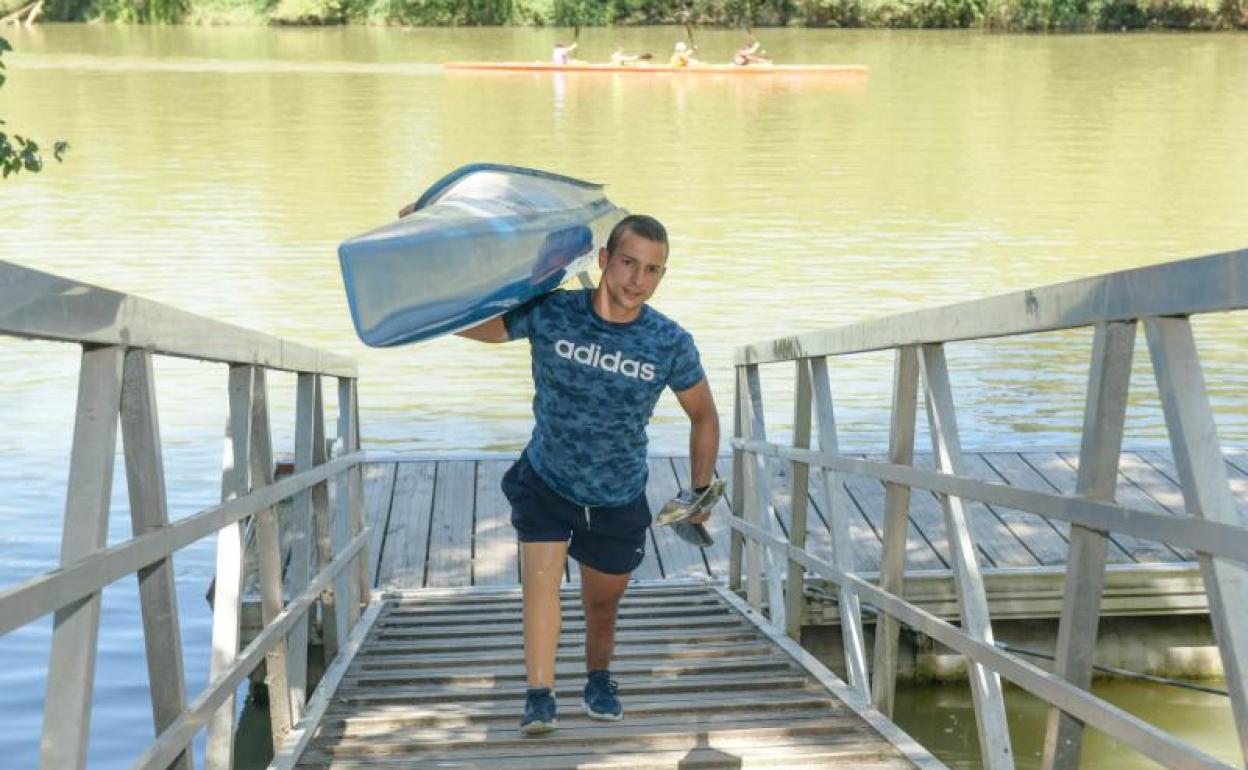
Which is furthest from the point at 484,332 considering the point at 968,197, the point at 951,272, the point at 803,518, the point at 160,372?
the point at 968,197

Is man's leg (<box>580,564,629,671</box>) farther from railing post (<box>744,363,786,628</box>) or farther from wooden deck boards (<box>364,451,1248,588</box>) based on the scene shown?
wooden deck boards (<box>364,451,1248,588</box>)

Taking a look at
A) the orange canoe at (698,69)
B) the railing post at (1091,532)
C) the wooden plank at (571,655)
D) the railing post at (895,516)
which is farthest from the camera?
the orange canoe at (698,69)

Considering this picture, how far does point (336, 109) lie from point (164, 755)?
31.4m

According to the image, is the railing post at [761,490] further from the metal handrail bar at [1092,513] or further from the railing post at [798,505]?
the metal handrail bar at [1092,513]

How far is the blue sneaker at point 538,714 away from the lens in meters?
4.11

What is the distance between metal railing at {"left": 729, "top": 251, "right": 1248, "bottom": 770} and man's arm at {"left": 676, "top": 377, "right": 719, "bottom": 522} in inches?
14.4

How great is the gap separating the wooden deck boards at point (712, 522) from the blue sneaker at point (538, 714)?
269cm

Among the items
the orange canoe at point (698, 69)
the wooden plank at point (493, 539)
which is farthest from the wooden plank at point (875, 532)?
the orange canoe at point (698, 69)

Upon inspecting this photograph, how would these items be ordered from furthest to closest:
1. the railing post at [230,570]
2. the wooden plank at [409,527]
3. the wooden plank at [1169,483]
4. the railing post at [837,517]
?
the wooden plank at [1169,483], the wooden plank at [409,527], the railing post at [837,517], the railing post at [230,570]

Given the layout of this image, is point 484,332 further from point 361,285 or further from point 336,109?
point 336,109

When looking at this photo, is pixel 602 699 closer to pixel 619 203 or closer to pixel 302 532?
pixel 302 532

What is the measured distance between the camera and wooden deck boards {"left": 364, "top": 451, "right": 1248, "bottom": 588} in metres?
6.89

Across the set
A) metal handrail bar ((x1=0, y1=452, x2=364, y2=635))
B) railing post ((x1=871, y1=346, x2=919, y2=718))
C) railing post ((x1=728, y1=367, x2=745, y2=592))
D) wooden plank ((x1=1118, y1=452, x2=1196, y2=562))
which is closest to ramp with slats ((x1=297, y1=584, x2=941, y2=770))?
railing post ((x1=871, y1=346, x2=919, y2=718))

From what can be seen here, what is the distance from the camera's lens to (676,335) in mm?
4141
